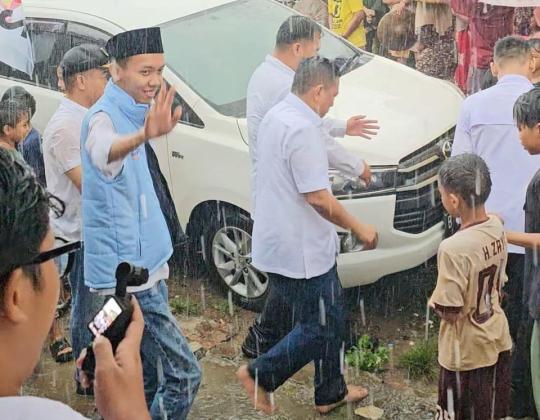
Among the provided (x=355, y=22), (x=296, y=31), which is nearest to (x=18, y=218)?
(x=296, y=31)

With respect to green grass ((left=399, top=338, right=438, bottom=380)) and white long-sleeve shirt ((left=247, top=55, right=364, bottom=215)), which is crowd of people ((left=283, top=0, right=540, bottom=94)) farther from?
green grass ((left=399, top=338, right=438, bottom=380))

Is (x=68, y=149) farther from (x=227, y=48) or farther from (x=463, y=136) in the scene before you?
(x=463, y=136)

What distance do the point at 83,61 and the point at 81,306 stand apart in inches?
46.2

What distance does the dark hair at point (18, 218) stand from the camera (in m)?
1.54

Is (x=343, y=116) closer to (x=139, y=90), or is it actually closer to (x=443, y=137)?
(x=443, y=137)

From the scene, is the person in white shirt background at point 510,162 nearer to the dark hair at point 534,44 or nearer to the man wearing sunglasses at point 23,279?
the dark hair at point 534,44

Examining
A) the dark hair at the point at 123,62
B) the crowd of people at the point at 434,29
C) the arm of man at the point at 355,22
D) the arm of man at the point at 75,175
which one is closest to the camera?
the dark hair at the point at 123,62

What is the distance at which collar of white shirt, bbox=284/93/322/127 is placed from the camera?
400 cm

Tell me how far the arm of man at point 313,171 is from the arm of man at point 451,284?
70 centimetres

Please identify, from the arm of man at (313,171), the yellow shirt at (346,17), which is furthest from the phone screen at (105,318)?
the yellow shirt at (346,17)

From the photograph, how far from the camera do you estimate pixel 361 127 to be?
4.34 meters

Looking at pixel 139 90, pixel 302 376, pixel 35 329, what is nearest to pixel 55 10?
pixel 139 90

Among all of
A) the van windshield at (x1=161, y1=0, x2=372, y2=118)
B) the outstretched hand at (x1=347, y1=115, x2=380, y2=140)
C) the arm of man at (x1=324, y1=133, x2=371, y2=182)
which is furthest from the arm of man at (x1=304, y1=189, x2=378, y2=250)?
the van windshield at (x1=161, y1=0, x2=372, y2=118)

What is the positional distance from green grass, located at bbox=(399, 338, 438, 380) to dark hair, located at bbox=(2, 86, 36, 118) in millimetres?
2308
